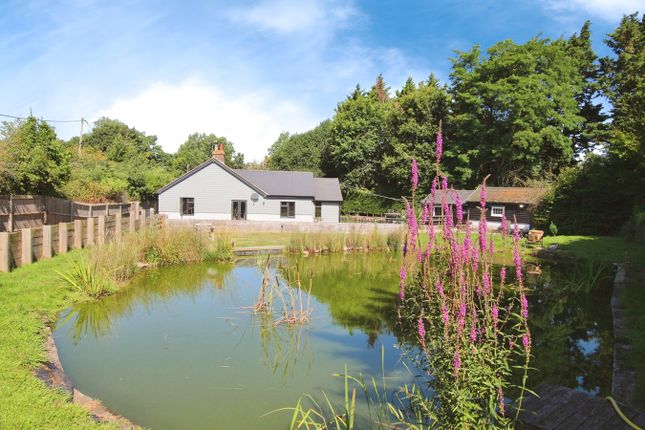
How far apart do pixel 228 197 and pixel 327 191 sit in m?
7.74

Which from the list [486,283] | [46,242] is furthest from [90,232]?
[486,283]

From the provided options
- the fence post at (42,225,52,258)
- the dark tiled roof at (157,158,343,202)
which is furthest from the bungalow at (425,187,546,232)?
the fence post at (42,225,52,258)

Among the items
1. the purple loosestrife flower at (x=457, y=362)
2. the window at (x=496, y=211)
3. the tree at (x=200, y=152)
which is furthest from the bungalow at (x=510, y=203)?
the tree at (x=200, y=152)

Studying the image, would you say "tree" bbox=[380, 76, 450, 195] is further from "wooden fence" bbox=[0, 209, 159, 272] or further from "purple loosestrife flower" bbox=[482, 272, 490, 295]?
"purple loosestrife flower" bbox=[482, 272, 490, 295]

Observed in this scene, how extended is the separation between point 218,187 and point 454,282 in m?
29.0

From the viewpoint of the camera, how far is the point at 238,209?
31.2m

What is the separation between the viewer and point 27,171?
15289mm

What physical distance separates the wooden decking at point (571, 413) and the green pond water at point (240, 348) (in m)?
1.26

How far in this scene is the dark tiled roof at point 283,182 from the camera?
104 ft

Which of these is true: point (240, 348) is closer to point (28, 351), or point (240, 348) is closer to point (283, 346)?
point (283, 346)

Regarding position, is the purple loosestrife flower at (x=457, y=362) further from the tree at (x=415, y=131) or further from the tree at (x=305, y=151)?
the tree at (x=305, y=151)

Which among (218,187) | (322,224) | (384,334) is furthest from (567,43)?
(384,334)

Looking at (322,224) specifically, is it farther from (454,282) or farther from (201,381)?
(454,282)

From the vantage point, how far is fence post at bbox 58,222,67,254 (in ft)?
37.6
